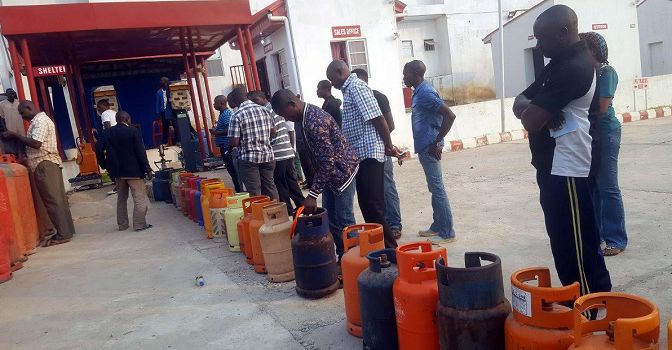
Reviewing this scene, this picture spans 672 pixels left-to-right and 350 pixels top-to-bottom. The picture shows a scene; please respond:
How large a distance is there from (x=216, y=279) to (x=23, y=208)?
11.4ft

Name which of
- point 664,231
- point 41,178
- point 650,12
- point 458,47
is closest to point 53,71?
point 41,178

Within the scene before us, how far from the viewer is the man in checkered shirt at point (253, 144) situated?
6297mm

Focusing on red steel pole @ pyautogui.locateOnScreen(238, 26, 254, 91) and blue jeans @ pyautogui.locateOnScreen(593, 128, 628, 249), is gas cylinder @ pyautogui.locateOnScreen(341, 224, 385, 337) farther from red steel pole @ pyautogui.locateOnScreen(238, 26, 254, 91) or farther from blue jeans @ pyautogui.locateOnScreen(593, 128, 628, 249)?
red steel pole @ pyautogui.locateOnScreen(238, 26, 254, 91)

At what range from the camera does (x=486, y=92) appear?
24875 mm

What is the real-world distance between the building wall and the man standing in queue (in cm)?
1656

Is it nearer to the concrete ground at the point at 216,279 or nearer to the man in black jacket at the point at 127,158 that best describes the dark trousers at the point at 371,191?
the concrete ground at the point at 216,279

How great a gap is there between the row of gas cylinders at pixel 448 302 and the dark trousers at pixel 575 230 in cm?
21

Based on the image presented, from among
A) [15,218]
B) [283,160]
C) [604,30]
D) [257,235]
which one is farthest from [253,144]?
[604,30]

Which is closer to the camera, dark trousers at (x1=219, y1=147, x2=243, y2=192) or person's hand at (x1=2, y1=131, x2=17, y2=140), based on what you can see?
person's hand at (x1=2, y1=131, x2=17, y2=140)

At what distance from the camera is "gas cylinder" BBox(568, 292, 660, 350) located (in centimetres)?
177

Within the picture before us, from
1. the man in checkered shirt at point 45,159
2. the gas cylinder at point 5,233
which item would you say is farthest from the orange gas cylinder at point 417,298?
the man in checkered shirt at point 45,159

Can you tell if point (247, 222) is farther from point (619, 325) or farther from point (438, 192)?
point (619, 325)

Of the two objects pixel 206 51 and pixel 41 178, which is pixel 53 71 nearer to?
pixel 206 51

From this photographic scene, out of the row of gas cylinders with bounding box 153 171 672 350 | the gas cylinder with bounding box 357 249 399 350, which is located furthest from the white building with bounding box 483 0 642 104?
the gas cylinder with bounding box 357 249 399 350
